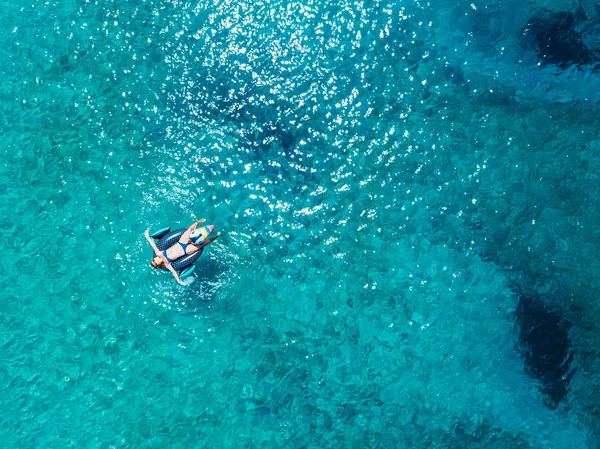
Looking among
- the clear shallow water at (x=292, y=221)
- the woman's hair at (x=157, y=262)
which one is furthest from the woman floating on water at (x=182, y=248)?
the clear shallow water at (x=292, y=221)

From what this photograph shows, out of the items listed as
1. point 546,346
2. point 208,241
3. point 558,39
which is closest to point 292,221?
point 208,241

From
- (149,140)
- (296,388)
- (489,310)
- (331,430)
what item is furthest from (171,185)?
(489,310)

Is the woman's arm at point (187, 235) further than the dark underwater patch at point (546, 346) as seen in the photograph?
No

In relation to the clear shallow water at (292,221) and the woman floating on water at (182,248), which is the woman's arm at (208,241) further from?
the clear shallow water at (292,221)

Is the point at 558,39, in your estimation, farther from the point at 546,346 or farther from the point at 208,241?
the point at 208,241

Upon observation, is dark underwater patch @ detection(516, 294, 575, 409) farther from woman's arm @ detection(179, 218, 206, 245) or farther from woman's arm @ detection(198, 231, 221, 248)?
woman's arm @ detection(179, 218, 206, 245)

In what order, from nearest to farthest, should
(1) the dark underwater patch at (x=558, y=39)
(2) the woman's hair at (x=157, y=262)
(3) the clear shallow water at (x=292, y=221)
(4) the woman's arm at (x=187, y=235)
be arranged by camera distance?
Result: (2) the woman's hair at (x=157, y=262) < (4) the woman's arm at (x=187, y=235) < (3) the clear shallow water at (x=292, y=221) < (1) the dark underwater patch at (x=558, y=39)

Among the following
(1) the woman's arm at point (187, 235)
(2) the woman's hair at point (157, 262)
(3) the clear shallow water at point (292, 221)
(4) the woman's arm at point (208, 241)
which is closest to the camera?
(2) the woman's hair at point (157, 262)
